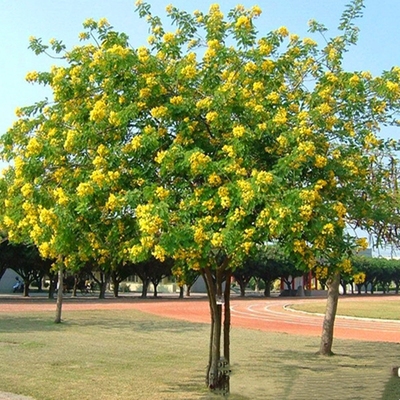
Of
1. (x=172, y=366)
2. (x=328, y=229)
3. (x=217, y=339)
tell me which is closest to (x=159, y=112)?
(x=328, y=229)

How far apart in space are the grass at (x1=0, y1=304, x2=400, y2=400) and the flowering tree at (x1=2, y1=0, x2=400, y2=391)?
2219mm

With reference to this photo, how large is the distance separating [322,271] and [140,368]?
646 cm

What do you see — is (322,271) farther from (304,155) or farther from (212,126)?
(212,126)

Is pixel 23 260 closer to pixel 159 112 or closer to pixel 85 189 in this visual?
pixel 159 112

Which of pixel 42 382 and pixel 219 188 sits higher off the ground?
pixel 219 188

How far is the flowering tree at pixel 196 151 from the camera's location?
7723 millimetres

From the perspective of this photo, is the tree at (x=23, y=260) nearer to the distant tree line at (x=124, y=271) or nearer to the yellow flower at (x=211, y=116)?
the distant tree line at (x=124, y=271)

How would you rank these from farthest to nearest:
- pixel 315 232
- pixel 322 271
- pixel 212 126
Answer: pixel 212 126 < pixel 322 271 < pixel 315 232

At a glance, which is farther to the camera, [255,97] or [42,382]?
[42,382]

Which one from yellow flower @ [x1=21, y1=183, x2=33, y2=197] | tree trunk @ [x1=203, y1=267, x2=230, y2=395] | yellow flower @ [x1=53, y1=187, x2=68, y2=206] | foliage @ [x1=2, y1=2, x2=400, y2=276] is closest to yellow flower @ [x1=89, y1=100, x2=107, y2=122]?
foliage @ [x1=2, y1=2, x2=400, y2=276]

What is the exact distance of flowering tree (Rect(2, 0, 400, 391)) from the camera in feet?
25.3

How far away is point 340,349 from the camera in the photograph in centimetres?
1859

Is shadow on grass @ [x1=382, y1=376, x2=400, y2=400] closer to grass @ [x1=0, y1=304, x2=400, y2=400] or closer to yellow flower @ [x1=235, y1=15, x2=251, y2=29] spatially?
grass @ [x1=0, y1=304, x2=400, y2=400]

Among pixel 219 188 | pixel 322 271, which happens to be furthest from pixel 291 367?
pixel 219 188
